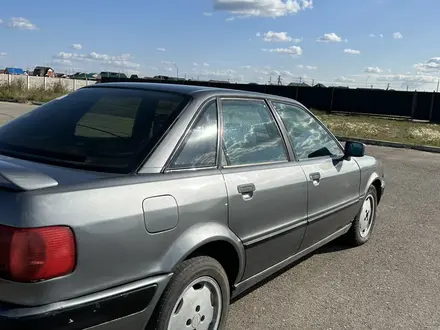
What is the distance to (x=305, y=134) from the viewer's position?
416cm

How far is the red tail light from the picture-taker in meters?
1.97

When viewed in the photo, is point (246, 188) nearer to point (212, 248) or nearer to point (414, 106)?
point (212, 248)

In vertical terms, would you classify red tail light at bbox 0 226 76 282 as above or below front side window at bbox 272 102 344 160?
below

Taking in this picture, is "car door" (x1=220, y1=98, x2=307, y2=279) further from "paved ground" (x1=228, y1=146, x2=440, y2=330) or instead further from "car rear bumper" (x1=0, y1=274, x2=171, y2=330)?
"car rear bumper" (x1=0, y1=274, x2=171, y2=330)

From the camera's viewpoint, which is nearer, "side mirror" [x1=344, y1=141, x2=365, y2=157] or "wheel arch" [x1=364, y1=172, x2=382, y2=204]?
"side mirror" [x1=344, y1=141, x2=365, y2=157]

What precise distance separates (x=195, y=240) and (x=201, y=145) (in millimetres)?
625

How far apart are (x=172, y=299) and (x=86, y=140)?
1089mm

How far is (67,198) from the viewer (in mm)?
2080

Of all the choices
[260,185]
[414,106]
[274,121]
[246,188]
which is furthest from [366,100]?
[246,188]

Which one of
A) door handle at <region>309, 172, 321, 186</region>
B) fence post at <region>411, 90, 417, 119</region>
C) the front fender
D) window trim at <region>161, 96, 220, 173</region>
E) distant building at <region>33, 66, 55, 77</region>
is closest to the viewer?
the front fender

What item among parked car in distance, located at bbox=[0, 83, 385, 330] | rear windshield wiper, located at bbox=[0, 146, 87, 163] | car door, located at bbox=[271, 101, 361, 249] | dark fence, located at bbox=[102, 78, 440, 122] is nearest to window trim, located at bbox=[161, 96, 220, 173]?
parked car in distance, located at bbox=[0, 83, 385, 330]

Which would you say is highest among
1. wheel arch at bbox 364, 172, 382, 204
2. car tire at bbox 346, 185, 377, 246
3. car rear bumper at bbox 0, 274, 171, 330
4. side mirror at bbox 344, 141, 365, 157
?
side mirror at bbox 344, 141, 365, 157

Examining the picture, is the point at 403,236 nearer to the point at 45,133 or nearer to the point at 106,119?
the point at 106,119

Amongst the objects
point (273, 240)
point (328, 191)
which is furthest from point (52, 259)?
point (328, 191)
